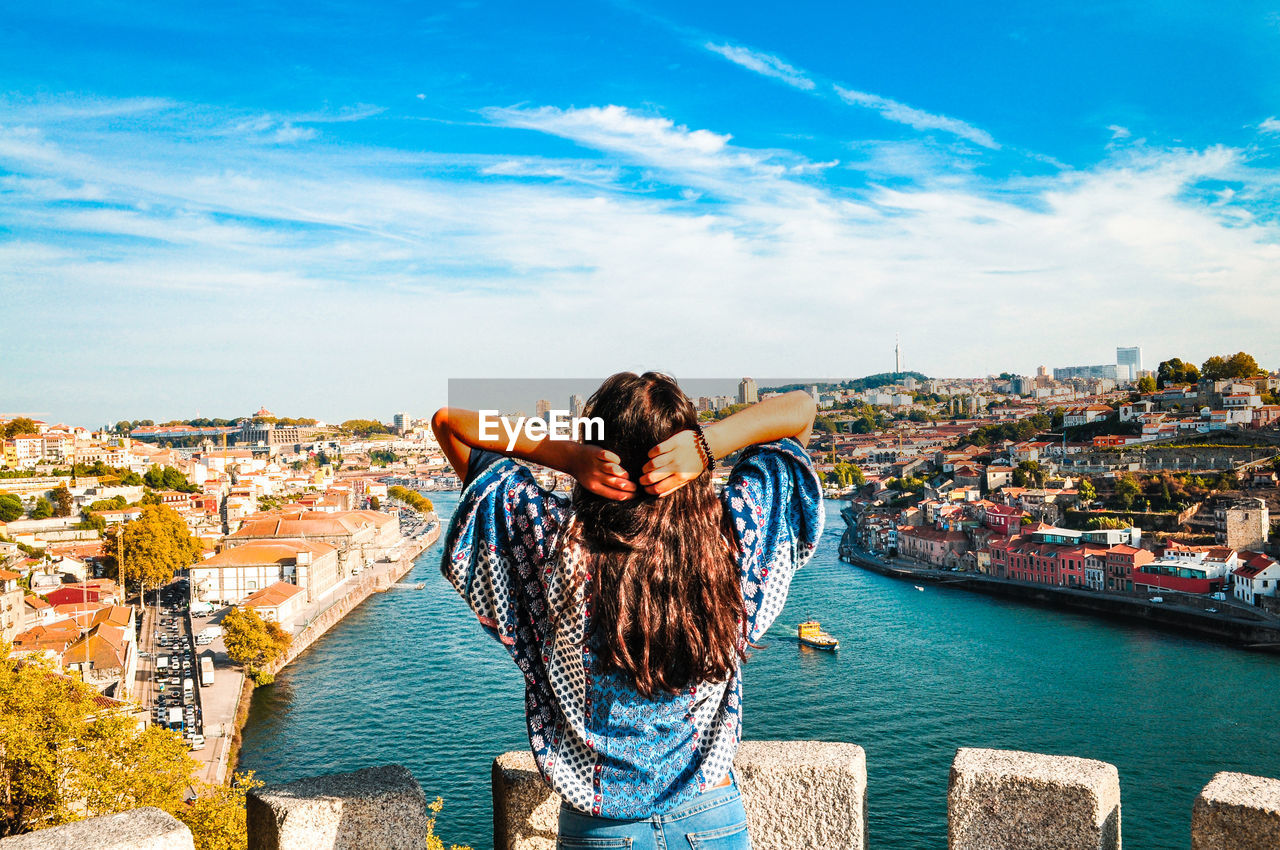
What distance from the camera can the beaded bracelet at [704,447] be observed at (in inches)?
20.6

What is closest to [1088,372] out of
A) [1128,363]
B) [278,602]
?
[1128,363]

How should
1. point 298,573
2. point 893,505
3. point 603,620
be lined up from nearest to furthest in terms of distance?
point 603,620 → point 298,573 → point 893,505

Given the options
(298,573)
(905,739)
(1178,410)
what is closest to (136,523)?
(298,573)

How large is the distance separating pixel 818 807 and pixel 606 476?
0.44m

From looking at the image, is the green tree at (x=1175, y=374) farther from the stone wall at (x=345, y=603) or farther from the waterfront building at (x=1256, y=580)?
the stone wall at (x=345, y=603)

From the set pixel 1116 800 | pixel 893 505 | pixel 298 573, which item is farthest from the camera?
pixel 893 505

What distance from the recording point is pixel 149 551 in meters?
16.3

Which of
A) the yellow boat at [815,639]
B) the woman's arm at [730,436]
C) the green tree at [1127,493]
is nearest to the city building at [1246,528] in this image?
the green tree at [1127,493]

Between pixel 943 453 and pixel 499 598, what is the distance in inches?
1314

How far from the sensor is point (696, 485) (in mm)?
524

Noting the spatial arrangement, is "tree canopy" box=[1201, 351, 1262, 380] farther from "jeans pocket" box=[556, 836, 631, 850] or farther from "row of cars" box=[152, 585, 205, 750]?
"jeans pocket" box=[556, 836, 631, 850]

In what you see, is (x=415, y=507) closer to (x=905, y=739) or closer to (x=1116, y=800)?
(x=905, y=739)

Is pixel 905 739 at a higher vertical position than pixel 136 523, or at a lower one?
lower

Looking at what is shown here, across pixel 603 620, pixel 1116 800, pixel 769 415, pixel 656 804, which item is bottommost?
pixel 1116 800
